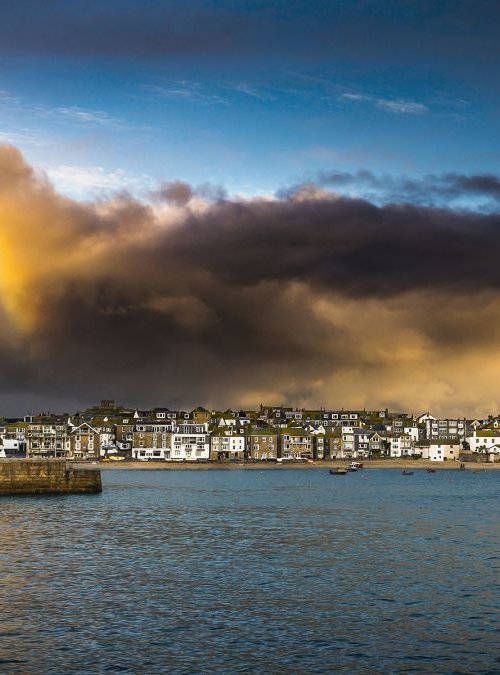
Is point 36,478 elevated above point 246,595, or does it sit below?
above

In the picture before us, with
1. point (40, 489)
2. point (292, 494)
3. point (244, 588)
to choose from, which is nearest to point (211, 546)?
point (244, 588)

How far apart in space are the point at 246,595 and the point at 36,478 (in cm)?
7277

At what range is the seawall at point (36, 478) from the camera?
11312 centimetres

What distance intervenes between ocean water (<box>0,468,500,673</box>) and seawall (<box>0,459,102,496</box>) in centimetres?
2513

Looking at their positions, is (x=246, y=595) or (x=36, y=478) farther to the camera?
(x=36, y=478)

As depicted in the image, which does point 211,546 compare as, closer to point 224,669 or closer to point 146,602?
point 146,602

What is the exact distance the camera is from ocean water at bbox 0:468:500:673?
3356 centimetres

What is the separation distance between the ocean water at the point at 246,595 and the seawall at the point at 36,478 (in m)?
25.1

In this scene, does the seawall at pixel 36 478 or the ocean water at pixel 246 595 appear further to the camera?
the seawall at pixel 36 478

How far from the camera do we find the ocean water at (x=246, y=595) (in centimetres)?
3356

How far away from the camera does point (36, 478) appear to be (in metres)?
A: 114

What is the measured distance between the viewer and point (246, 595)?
46.0 meters

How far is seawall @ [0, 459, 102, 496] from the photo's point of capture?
371 feet

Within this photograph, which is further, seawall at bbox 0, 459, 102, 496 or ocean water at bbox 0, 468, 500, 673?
seawall at bbox 0, 459, 102, 496
